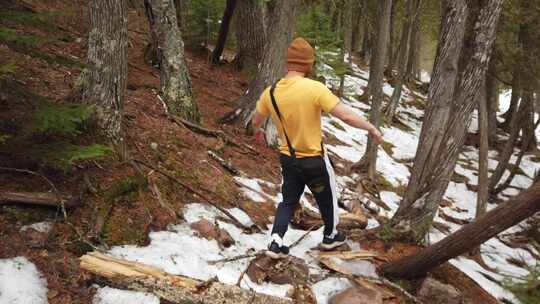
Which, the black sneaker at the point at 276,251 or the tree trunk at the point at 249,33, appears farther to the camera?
the tree trunk at the point at 249,33

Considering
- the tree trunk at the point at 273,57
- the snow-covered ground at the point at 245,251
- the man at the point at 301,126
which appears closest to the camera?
the snow-covered ground at the point at 245,251

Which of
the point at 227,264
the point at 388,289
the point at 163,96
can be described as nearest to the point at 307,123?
the point at 227,264

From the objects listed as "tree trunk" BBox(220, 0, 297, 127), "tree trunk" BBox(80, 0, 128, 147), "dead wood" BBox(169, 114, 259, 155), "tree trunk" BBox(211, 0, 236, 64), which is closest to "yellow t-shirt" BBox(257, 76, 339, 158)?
"tree trunk" BBox(80, 0, 128, 147)

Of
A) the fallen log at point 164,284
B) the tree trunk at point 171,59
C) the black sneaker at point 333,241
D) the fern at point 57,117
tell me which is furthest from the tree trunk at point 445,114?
the tree trunk at point 171,59

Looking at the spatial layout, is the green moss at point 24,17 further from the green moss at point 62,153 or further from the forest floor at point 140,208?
the green moss at point 62,153

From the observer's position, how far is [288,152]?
14.7 ft

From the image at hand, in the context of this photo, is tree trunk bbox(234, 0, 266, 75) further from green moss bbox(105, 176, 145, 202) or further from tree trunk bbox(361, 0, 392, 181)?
green moss bbox(105, 176, 145, 202)

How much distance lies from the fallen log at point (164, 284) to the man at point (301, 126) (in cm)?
94

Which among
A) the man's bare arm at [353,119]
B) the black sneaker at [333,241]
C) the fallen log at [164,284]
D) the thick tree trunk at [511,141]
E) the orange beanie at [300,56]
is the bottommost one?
the thick tree trunk at [511,141]

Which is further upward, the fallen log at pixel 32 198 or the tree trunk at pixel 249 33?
the tree trunk at pixel 249 33

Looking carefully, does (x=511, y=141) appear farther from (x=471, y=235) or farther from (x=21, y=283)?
(x=21, y=283)

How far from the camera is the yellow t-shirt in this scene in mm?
4100

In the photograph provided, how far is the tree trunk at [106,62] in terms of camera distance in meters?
4.66

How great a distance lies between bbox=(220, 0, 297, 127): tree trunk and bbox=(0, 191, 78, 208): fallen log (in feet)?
17.1
